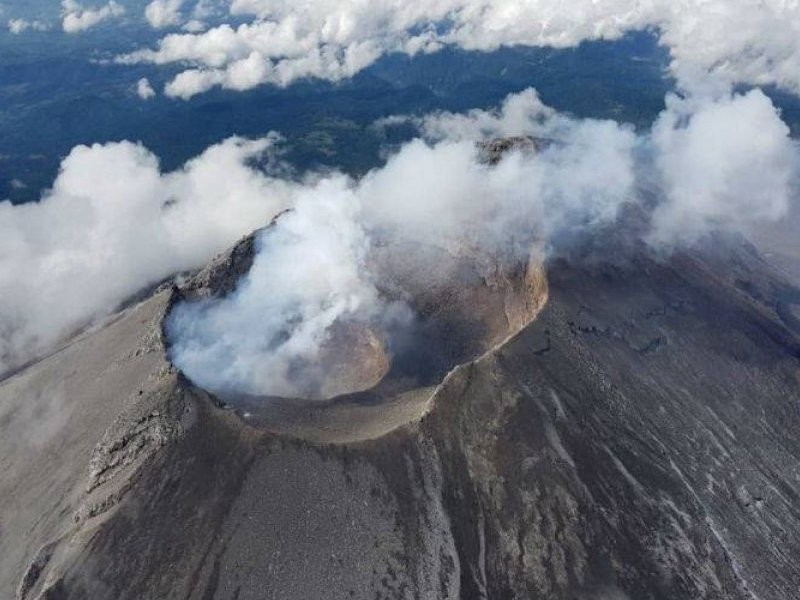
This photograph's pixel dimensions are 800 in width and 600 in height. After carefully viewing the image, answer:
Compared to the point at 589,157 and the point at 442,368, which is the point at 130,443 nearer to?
the point at 442,368

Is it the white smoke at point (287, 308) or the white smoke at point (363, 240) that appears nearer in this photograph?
the white smoke at point (287, 308)

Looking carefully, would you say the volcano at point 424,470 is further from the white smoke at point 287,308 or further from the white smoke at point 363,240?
the white smoke at point 363,240

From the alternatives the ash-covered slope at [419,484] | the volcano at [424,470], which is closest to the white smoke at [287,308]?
the volcano at [424,470]

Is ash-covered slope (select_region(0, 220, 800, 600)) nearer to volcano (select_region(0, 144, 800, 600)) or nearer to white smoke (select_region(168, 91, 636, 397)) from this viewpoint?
volcano (select_region(0, 144, 800, 600))

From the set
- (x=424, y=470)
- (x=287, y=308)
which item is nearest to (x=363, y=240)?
(x=287, y=308)

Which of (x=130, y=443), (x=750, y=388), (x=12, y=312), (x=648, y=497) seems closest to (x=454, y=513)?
(x=648, y=497)

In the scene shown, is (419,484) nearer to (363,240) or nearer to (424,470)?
(424,470)
